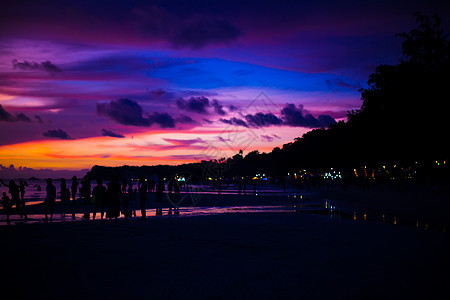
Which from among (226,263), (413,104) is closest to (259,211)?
(226,263)

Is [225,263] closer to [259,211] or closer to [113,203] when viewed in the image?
[113,203]

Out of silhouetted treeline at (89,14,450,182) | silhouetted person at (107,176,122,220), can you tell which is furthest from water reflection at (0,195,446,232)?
silhouetted treeline at (89,14,450,182)

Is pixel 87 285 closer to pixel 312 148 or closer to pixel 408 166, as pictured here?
pixel 408 166

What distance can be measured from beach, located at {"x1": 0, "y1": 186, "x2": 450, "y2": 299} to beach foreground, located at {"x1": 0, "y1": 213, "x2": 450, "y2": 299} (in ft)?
0.06

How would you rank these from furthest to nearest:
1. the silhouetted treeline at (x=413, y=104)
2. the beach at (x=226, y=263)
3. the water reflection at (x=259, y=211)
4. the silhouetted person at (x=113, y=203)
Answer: the silhouetted treeline at (x=413, y=104), the silhouetted person at (x=113, y=203), the water reflection at (x=259, y=211), the beach at (x=226, y=263)

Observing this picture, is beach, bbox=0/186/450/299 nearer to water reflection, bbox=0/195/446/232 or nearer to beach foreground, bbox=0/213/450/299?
beach foreground, bbox=0/213/450/299

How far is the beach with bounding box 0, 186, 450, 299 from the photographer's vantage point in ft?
24.3

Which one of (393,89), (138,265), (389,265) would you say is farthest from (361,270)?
(393,89)

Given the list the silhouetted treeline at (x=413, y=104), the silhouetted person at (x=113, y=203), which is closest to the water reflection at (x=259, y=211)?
the silhouetted person at (x=113, y=203)

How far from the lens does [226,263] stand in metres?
9.71

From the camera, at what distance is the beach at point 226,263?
292 inches

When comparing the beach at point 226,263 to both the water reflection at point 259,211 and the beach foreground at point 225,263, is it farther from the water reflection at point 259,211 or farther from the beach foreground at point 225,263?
the water reflection at point 259,211

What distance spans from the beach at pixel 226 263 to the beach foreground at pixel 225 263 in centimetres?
2

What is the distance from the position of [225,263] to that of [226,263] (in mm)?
22
